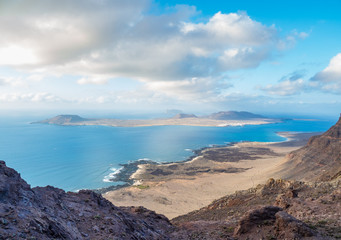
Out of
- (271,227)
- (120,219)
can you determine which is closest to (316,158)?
(271,227)

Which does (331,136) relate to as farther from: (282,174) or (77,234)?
(77,234)

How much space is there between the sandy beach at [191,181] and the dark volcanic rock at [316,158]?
4.95m

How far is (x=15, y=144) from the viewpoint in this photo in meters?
120

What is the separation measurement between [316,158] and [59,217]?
72.7 metres

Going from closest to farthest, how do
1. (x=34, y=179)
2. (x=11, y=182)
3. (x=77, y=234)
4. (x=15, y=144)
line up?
(x=77, y=234), (x=11, y=182), (x=34, y=179), (x=15, y=144)

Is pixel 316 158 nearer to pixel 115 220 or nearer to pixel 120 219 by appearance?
pixel 120 219

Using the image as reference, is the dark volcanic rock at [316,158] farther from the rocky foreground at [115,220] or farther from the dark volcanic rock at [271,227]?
the dark volcanic rock at [271,227]

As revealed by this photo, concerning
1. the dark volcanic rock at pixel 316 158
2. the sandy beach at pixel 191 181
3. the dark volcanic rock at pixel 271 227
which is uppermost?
the dark volcanic rock at pixel 271 227

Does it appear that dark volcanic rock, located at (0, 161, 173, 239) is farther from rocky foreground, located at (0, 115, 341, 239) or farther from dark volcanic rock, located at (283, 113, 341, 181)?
dark volcanic rock, located at (283, 113, 341, 181)

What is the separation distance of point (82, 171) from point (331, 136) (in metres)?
84.6

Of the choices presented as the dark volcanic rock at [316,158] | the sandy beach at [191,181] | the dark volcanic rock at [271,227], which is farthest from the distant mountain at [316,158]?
the dark volcanic rock at [271,227]

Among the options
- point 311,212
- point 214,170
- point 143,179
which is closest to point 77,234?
point 311,212

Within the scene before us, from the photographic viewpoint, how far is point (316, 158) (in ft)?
211

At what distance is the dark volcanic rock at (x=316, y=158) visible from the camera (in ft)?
188
